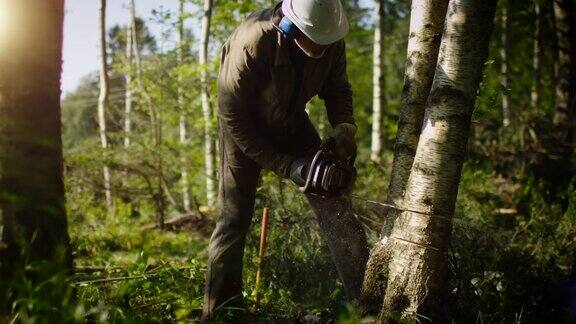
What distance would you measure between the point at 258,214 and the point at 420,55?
79.5 inches

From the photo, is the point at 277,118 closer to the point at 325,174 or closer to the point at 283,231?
the point at 325,174

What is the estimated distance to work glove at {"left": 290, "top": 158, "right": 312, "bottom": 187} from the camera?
2.80m

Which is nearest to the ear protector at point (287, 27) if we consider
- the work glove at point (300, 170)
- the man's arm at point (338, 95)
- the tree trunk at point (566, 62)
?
the man's arm at point (338, 95)

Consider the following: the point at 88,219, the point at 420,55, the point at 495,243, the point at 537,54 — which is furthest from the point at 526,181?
the point at 537,54

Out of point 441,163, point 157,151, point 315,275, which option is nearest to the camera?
point 441,163

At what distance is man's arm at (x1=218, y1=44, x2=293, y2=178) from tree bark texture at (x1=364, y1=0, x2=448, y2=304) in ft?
2.32

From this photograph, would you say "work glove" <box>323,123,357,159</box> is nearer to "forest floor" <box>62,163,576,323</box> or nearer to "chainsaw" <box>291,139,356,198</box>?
"chainsaw" <box>291,139,356,198</box>

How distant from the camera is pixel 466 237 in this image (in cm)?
347

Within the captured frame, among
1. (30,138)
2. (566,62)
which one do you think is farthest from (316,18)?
(566,62)

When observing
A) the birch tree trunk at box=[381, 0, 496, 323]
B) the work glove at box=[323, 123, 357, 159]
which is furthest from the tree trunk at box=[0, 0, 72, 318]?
the birch tree trunk at box=[381, 0, 496, 323]

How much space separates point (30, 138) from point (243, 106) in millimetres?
1181

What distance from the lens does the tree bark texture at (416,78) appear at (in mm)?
2854

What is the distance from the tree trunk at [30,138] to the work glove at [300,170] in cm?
131

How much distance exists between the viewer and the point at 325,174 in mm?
2629
